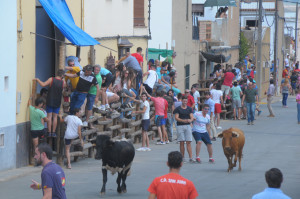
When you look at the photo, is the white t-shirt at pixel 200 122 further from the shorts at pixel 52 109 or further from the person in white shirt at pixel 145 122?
the shorts at pixel 52 109

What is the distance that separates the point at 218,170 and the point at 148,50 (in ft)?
51.1

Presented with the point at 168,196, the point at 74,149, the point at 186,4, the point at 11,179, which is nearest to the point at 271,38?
the point at 186,4

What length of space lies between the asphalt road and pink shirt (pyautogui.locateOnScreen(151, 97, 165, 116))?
1.20m

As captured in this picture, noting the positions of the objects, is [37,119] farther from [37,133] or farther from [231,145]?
[231,145]

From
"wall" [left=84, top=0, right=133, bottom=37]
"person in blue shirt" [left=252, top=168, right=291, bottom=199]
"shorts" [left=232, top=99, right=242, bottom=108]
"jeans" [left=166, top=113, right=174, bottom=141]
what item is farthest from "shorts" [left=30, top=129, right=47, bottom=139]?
"shorts" [left=232, top=99, right=242, bottom=108]

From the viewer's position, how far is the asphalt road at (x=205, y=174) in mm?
14648

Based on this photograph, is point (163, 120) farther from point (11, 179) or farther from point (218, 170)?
point (11, 179)

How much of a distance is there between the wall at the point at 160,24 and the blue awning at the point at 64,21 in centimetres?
1414

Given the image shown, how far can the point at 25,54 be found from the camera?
722 inches

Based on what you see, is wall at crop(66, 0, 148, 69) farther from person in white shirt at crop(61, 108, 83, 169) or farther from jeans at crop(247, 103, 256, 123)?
jeans at crop(247, 103, 256, 123)

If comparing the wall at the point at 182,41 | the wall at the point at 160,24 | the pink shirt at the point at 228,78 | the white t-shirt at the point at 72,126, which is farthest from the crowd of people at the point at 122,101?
the wall at the point at 182,41

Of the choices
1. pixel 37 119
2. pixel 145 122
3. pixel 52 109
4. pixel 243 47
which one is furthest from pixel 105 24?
pixel 243 47

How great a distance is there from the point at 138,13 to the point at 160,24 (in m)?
3.34

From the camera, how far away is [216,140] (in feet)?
86.1
